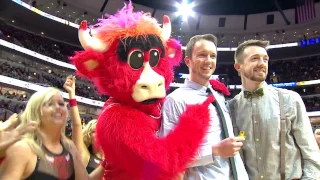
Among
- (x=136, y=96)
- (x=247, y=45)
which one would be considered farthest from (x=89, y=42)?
(x=247, y=45)

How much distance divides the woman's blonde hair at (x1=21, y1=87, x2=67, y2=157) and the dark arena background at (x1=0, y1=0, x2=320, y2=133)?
15.0m

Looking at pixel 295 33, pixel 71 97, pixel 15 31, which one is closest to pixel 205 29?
pixel 295 33

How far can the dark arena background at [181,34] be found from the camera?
61.0 feet

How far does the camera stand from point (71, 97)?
112 inches

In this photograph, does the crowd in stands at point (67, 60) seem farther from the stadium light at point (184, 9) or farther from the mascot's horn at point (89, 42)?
the mascot's horn at point (89, 42)

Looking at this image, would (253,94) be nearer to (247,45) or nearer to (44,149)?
(247,45)

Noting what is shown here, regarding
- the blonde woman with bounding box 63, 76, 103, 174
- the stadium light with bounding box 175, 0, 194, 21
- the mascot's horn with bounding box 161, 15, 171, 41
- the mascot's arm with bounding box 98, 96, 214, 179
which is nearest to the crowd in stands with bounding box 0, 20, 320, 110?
the stadium light with bounding box 175, 0, 194, 21

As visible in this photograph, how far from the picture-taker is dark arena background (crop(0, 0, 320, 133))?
731 inches

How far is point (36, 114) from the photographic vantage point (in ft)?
7.23

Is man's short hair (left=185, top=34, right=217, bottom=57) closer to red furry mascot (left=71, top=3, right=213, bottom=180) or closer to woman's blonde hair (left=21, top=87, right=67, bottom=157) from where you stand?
red furry mascot (left=71, top=3, right=213, bottom=180)

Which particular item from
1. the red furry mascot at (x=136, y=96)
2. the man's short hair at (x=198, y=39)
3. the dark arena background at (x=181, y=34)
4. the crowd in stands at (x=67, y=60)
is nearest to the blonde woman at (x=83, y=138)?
the red furry mascot at (x=136, y=96)

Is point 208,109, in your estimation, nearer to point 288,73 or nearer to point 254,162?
point 254,162

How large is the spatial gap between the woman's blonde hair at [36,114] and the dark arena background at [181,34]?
1496 cm

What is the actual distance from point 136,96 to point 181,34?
81.1 feet
